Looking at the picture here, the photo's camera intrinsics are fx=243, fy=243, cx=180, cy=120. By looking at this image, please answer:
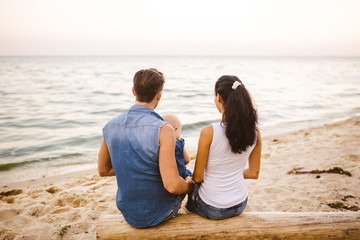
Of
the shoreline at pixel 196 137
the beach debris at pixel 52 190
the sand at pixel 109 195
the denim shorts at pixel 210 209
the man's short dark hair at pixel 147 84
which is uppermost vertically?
the man's short dark hair at pixel 147 84

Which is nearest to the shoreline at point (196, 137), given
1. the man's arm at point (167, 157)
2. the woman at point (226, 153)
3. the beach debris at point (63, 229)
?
the beach debris at point (63, 229)

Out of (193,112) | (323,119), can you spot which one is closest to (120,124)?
(193,112)

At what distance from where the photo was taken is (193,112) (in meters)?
13.9

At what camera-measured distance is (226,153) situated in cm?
217

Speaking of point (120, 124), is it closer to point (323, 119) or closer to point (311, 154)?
point (311, 154)

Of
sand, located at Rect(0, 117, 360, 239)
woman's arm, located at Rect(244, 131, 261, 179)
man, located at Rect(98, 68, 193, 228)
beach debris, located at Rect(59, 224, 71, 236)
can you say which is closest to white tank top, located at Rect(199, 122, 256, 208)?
woman's arm, located at Rect(244, 131, 261, 179)

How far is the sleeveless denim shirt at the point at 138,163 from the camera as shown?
189 centimetres

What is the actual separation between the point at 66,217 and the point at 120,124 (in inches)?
98.4

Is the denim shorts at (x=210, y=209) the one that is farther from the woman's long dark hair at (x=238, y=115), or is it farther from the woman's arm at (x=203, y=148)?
the woman's long dark hair at (x=238, y=115)

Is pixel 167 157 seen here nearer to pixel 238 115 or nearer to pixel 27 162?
pixel 238 115

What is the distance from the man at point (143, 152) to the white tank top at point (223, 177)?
1.04 ft

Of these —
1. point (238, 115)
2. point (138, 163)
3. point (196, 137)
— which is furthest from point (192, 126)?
point (138, 163)

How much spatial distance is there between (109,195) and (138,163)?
2918 millimetres

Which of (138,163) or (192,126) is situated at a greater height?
(138,163)
